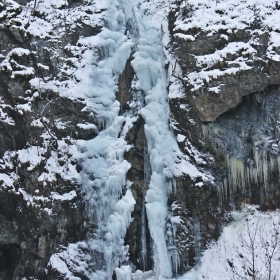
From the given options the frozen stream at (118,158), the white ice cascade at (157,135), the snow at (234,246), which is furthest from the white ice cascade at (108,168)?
the snow at (234,246)

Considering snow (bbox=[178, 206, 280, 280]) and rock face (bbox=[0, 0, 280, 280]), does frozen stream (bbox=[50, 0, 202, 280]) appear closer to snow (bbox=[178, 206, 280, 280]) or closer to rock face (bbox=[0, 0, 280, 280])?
rock face (bbox=[0, 0, 280, 280])

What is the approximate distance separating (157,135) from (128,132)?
0.82 m

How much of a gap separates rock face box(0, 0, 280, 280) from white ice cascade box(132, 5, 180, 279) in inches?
1.3

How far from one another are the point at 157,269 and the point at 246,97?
4.83m

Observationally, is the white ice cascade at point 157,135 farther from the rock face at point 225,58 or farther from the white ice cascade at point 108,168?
the rock face at point 225,58

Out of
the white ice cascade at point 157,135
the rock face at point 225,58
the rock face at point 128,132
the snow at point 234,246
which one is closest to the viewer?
the snow at point 234,246

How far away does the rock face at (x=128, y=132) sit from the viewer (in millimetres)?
9086

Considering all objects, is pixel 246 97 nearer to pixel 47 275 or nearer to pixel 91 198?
pixel 91 198

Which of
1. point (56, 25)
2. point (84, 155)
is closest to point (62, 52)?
point (56, 25)

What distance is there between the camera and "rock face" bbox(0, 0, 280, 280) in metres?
9.09

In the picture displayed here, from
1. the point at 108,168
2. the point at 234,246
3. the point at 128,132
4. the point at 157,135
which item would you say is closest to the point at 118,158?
the point at 108,168

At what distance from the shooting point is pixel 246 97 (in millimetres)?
9320

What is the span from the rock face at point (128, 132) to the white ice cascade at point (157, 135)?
0.11 ft

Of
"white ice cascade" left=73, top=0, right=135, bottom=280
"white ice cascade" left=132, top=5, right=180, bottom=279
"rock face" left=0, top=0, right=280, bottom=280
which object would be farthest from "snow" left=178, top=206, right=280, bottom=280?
"white ice cascade" left=73, top=0, right=135, bottom=280
